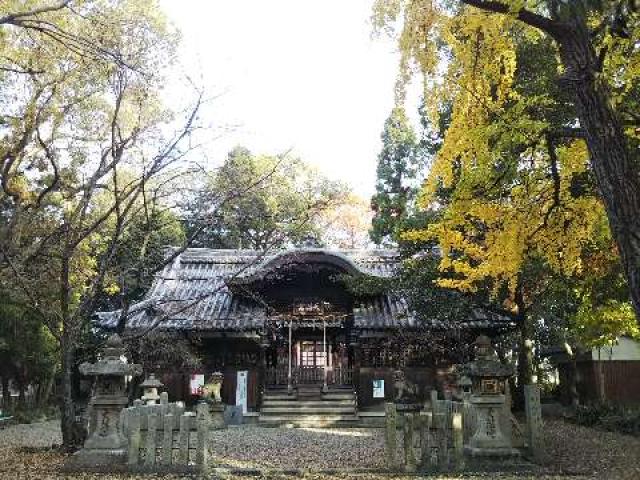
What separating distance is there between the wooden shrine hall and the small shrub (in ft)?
12.5

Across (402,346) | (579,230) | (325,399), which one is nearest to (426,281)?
(402,346)

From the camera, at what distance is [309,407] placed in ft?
63.0

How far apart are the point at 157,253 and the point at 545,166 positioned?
8754 mm

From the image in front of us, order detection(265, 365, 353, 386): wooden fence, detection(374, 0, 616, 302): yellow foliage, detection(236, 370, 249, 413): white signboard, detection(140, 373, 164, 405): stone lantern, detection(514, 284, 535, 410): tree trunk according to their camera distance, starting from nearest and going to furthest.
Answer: detection(374, 0, 616, 302): yellow foliage
detection(140, 373, 164, 405): stone lantern
detection(514, 284, 535, 410): tree trunk
detection(236, 370, 249, 413): white signboard
detection(265, 365, 353, 386): wooden fence

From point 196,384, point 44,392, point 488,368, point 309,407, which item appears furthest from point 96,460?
point 44,392

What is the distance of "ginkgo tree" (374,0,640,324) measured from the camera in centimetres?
522

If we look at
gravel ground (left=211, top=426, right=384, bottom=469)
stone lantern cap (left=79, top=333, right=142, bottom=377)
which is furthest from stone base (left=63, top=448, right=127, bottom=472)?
gravel ground (left=211, top=426, right=384, bottom=469)

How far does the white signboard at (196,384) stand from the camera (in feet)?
63.4

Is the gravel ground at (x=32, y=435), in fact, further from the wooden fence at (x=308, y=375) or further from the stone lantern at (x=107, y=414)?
the wooden fence at (x=308, y=375)

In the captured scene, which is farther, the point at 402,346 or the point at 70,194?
the point at 402,346

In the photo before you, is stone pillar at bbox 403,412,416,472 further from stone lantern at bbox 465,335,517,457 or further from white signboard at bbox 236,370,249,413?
white signboard at bbox 236,370,249,413

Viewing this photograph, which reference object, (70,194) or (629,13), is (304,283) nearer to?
(70,194)

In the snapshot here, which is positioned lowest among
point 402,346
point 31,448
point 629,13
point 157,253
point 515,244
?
point 31,448

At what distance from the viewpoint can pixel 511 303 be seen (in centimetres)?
1672
